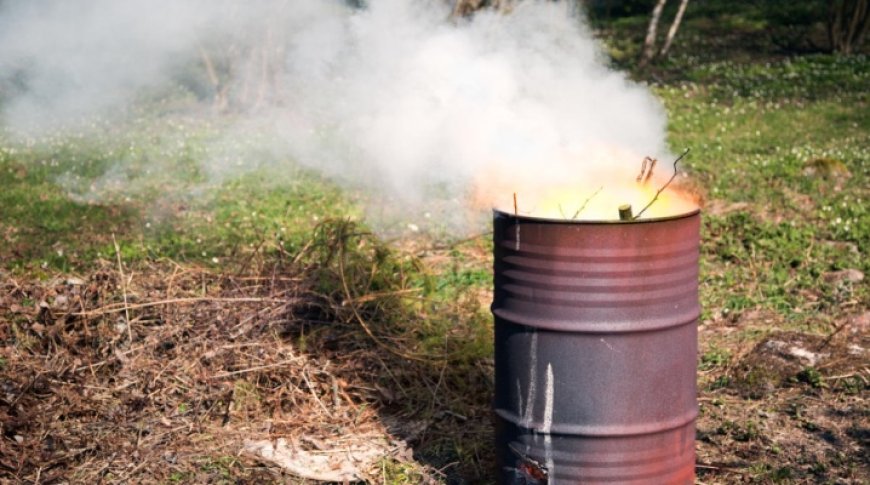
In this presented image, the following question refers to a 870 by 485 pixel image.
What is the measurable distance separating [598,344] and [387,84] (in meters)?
3.54

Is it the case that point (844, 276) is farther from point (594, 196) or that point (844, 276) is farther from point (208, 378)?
point (208, 378)

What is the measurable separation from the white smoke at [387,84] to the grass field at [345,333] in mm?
899

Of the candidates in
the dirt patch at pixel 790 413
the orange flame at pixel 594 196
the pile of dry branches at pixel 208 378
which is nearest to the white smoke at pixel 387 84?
the orange flame at pixel 594 196

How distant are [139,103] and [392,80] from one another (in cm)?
1223

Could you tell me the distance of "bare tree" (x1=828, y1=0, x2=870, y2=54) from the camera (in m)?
19.3

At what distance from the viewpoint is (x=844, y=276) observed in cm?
787

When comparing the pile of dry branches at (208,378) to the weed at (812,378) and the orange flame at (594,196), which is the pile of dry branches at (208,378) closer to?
the orange flame at (594,196)

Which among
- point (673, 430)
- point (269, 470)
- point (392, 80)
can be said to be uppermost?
point (392, 80)

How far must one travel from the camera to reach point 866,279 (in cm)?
781

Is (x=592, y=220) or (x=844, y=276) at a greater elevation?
(x=592, y=220)

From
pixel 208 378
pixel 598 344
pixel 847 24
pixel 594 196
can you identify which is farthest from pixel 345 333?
pixel 847 24

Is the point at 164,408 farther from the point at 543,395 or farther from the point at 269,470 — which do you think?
the point at 543,395

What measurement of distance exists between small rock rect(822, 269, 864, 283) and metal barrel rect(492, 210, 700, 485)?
3826 millimetres

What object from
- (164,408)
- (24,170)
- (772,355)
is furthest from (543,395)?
(24,170)
